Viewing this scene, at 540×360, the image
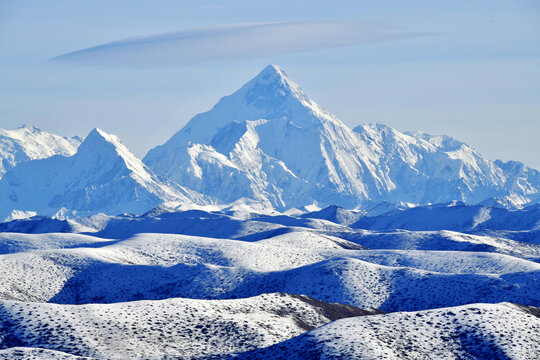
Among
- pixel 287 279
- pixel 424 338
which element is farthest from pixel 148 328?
pixel 287 279

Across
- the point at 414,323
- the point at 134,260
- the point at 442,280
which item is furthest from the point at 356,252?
the point at 414,323

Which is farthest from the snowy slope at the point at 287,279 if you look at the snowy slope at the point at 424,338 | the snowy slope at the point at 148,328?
the snowy slope at the point at 424,338

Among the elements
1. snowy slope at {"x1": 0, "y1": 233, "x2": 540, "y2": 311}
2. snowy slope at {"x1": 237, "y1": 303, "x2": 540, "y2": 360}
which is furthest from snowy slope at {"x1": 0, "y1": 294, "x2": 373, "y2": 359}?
snowy slope at {"x1": 0, "y1": 233, "x2": 540, "y2": 311}

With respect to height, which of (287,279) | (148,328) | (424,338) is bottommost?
(424,338)

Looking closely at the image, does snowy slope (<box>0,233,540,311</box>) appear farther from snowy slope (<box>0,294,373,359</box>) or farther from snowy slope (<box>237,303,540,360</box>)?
snowy slope (<box>237,303,540,360</box>)

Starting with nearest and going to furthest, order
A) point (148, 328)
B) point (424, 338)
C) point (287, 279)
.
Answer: point (424, 338)
point (148, 328)
point (287, 279)

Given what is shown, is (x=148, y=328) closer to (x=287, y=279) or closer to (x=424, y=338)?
(x=424, y=338)

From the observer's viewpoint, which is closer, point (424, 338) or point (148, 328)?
point (424, 338)
